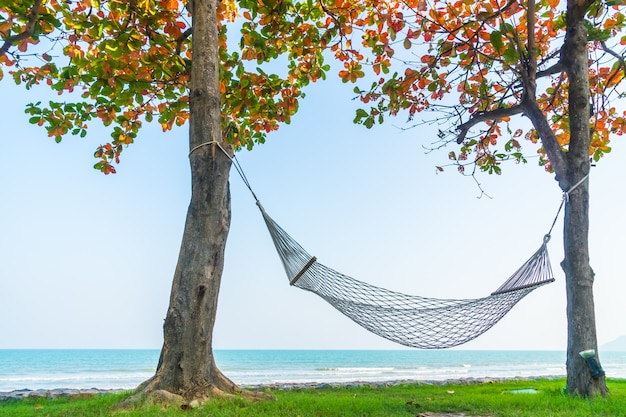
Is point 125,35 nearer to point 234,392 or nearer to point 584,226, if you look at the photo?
point 234,392

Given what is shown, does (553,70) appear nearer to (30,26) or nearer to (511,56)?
(511,56)

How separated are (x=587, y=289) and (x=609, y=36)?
Result: 187 centimetres

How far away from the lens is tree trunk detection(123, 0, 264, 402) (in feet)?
8.18

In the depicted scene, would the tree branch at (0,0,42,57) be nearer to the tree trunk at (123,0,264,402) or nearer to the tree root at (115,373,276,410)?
the tree trunk at (123,0,264,402)

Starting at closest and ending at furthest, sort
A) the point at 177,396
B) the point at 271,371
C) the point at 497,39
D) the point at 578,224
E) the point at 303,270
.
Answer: the point at 177,396
the point at 497,39
the point at 303,270
the point at 578,224
the point at 271,371

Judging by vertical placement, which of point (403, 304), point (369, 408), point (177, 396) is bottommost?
point (369, 408)

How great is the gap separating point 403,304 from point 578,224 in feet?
4.49

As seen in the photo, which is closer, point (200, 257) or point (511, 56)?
point (200, 257)

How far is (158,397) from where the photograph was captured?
92.3 inches

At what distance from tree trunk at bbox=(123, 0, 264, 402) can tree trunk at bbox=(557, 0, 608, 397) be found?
2.22 m

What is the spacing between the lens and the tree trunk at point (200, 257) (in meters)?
2.49

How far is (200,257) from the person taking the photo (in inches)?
104

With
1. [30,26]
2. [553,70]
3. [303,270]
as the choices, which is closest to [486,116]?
[553,70]

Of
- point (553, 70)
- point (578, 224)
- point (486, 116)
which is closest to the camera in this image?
point (578, 224)
